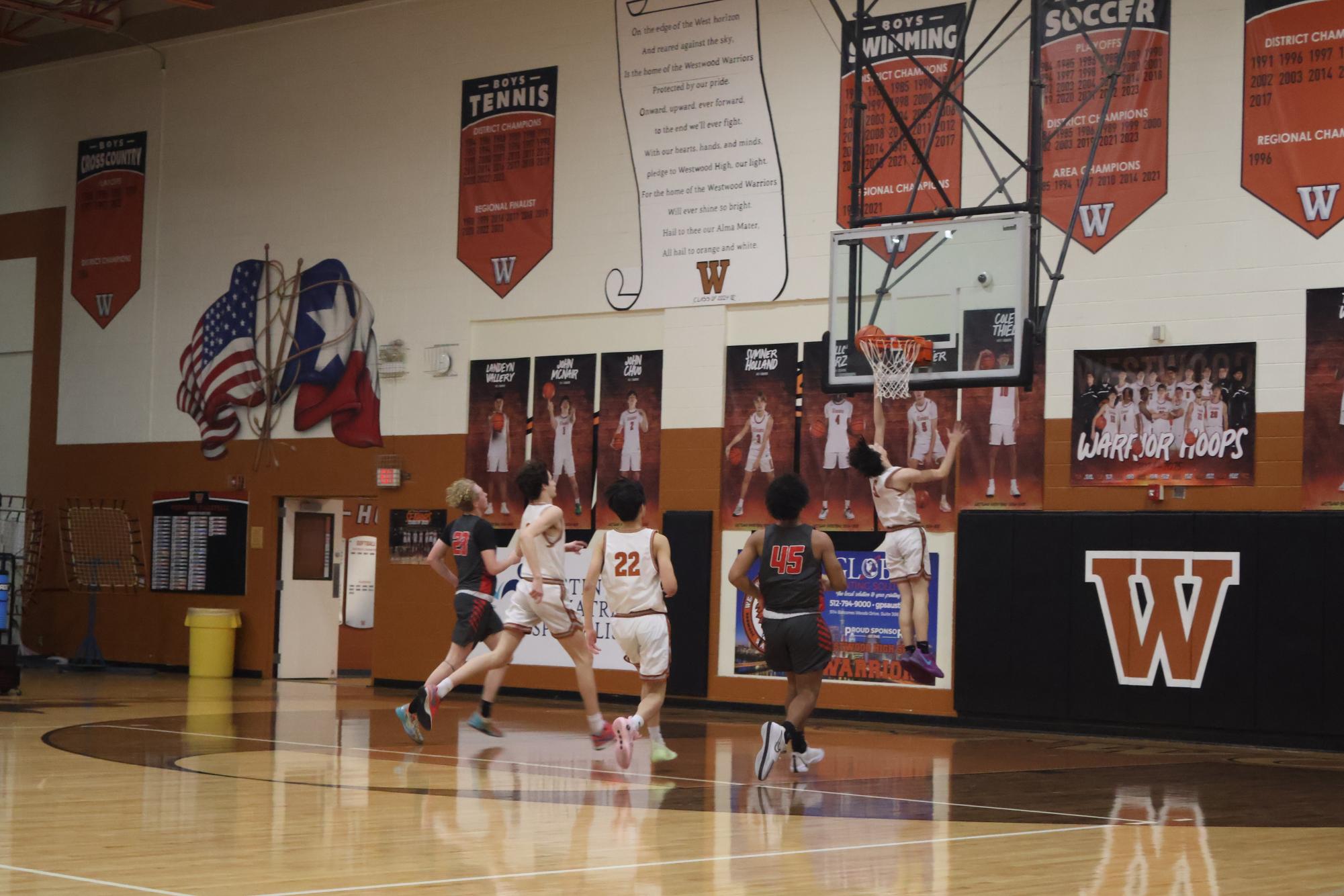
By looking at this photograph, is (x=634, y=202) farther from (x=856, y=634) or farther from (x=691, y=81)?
(x=856, y=634)

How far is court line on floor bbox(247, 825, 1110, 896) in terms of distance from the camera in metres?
5.38

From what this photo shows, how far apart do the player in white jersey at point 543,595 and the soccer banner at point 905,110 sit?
19.0ft

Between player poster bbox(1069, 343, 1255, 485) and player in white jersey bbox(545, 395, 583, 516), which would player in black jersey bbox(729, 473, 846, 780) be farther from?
player in white jersey bbox(545, 395, 583, 516)

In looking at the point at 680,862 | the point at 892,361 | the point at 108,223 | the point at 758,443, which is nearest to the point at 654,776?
the point at 680,862

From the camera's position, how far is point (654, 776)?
31.7 feet

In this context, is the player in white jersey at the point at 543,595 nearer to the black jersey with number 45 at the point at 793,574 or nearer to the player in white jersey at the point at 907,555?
the black jersey with number 45 at the point at 793,574

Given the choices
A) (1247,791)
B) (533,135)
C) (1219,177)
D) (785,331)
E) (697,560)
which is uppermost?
(533,135)

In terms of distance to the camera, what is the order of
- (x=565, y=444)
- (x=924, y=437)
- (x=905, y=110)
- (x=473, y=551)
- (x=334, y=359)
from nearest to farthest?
(x=473, y=551)
(x=924, y=437)
(x=905, y=110)
(x=565, y=444)
(x=334, y=359)

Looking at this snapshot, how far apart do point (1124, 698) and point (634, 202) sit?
769cm

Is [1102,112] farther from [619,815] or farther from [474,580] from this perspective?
[619,815]

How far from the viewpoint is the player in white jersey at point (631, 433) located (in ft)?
57.3

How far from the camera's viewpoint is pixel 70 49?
22.8 metres

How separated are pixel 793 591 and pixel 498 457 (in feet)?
30.2

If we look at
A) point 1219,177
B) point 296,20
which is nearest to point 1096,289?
point 1219,177
